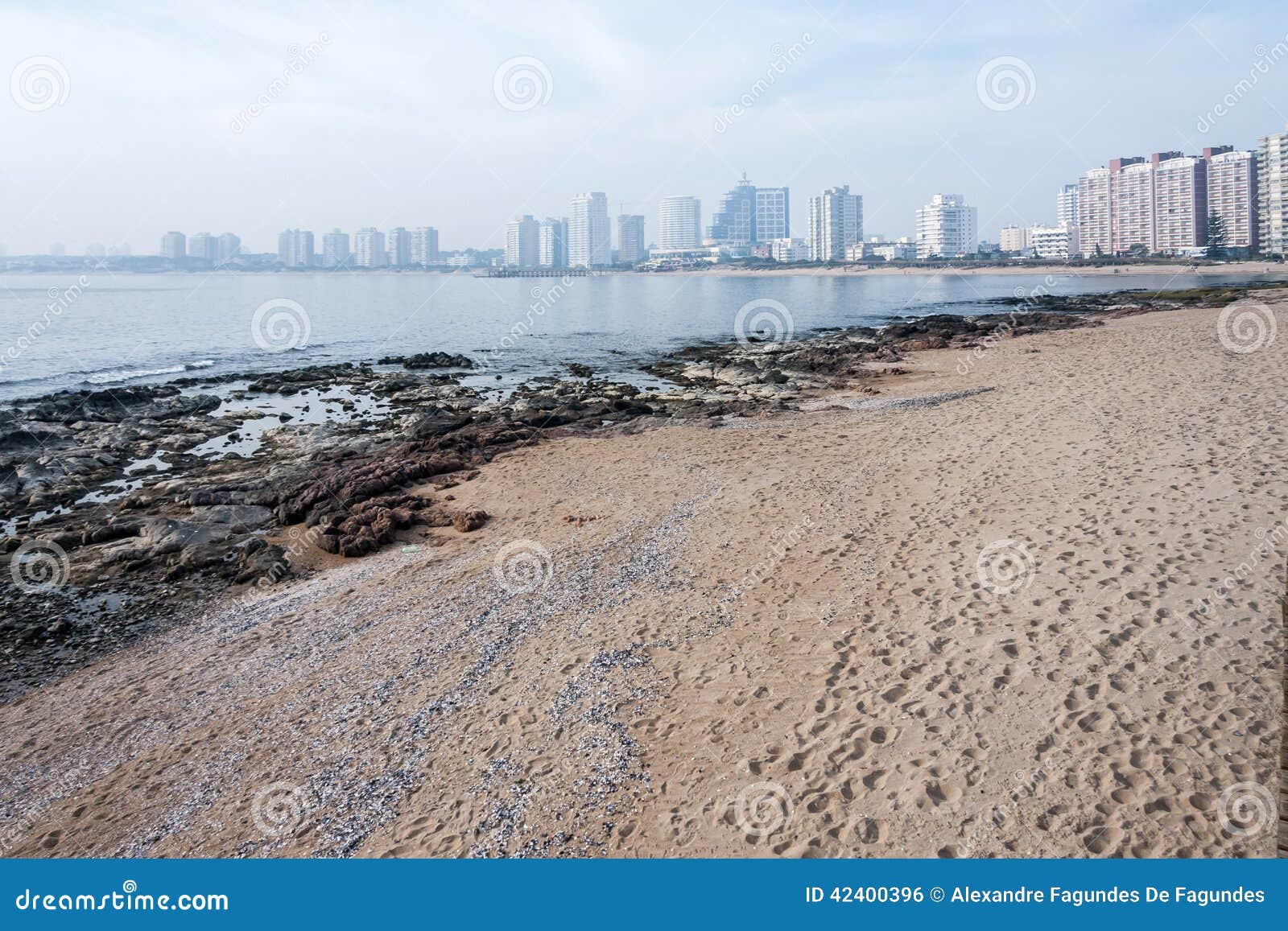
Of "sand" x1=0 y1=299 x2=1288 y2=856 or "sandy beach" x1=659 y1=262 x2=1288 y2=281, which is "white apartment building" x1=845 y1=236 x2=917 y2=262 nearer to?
"sandy beach" x1=659 y1=262 x2=1288 y2=281

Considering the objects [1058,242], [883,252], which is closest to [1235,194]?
[1058,242]

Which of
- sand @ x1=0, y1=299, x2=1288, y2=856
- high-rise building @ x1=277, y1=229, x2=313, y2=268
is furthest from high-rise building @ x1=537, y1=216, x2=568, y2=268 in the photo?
sand @ x1=0, y1=299, x2=1288, y2=856

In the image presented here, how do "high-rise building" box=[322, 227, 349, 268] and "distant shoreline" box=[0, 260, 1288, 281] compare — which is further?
"high-rise building" box=[322, 227, 349, 268]

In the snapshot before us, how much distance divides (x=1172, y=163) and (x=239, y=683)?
15758 cm

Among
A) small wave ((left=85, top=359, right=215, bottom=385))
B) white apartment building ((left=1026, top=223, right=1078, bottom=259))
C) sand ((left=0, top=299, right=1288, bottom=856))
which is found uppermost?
white apartment building ((left=1026, top=223, right=1078, bottom=259))

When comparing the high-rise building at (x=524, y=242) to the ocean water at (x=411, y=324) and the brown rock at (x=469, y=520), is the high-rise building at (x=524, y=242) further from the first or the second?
the brown rock at (x=469, y=520)

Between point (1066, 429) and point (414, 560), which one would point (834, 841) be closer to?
point (414, 560)

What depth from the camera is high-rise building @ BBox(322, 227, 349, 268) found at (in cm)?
18650

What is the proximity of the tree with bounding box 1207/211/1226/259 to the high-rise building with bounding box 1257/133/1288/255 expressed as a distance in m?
6.04

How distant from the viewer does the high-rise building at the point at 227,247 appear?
147 meters

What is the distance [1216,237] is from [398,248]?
157 metres

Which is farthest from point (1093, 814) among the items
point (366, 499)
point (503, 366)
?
point (503, 366)

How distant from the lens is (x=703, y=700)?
7008 millimetres

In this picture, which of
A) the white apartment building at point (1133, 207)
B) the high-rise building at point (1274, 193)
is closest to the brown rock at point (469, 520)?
the high-rise building at point (1274, 193)
